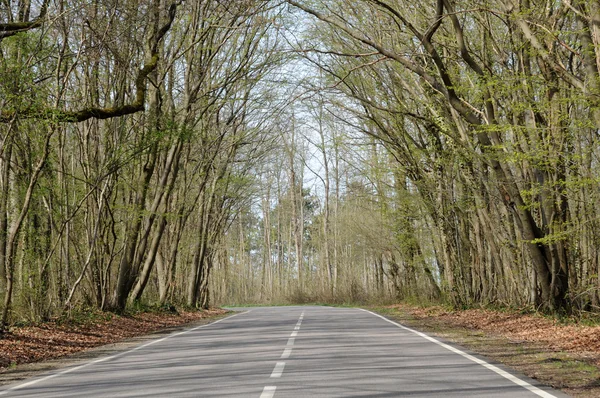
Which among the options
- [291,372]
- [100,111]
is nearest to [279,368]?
[291,372]

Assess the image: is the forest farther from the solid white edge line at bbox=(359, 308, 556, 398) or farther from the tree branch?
the solid white edge line at bbox=(359, 308, 556, 398)

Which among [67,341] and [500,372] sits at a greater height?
[67,341]

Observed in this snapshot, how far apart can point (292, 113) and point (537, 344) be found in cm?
2715

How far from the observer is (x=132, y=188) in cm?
2422

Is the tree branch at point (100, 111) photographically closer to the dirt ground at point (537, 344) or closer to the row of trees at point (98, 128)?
the row of trees at point (98, 128)

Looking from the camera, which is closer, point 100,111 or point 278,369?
point 278,369

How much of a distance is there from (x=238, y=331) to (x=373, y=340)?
5.47 metres

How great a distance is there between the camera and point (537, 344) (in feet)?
43.7

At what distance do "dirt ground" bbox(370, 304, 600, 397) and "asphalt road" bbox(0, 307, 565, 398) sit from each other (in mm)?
447

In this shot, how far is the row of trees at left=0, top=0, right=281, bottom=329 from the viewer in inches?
668

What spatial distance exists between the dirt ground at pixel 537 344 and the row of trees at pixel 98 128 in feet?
27.4

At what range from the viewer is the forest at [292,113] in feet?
51.6

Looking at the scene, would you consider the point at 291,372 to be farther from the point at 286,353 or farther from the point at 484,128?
the point at 484,128

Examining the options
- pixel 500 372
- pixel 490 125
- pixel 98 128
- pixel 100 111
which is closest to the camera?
pixel 500 372
